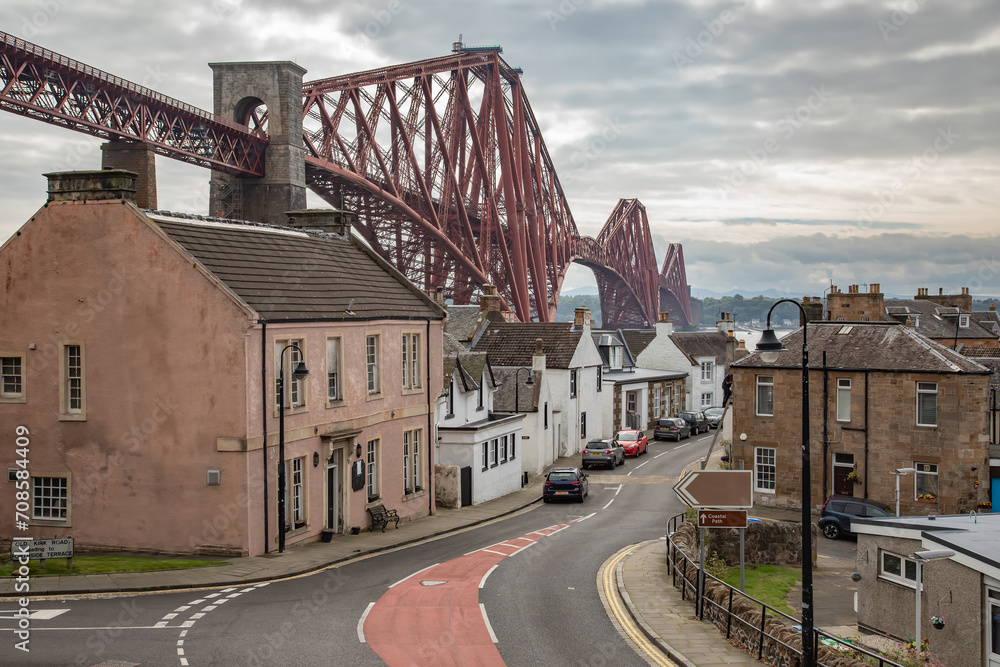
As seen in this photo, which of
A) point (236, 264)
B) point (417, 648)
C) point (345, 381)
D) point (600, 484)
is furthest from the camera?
point (600, 484)

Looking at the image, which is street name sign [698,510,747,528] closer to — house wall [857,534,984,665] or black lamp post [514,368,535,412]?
house wall [857,534,984,665]

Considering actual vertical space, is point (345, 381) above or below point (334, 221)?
below

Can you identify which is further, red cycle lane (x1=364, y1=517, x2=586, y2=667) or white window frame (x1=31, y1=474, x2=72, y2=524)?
white window frame (x1=31, y1=474, x2=72, y2=524)

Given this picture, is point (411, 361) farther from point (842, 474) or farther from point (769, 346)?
point (769, 346)

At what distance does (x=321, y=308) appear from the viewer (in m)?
26.6

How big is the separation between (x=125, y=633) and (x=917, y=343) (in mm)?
30340

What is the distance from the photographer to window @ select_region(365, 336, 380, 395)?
29391 millimetres

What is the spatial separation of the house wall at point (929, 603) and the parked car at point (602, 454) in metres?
28.7

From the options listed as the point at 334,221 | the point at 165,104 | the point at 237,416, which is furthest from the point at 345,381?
the point at 165,104

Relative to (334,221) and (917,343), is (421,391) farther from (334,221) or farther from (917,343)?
(917,343)

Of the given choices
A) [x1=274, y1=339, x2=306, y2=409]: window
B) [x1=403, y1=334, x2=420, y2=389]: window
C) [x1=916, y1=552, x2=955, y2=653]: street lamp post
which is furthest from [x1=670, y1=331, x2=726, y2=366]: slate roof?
[x1=916, y1=552, x2=955, y2=653]: street lamp post

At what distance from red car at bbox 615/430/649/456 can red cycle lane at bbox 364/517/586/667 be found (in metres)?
32.3

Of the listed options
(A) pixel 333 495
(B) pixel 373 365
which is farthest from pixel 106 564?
(B) pixel 373 365

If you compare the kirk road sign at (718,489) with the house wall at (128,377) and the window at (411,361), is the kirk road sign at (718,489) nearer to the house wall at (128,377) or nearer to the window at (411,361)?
the house wall at (128,377)
